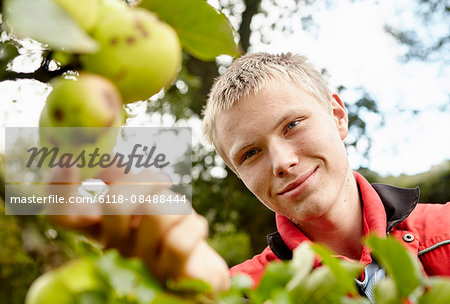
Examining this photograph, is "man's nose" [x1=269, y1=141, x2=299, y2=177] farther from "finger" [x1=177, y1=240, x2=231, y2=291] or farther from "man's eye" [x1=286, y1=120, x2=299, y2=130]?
"finger" [x1=177, y1=240, x2=231, y2=291]

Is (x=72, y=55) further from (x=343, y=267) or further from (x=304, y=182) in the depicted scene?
(x=304, y=182)

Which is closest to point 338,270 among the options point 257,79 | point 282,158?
point 282,158

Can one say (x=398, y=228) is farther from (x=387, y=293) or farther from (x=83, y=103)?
(x=83, y=103)

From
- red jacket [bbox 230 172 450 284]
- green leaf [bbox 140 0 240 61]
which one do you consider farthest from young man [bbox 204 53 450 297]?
green leaf [bbox 140 0 240 61]

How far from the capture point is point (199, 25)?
0.35 metres

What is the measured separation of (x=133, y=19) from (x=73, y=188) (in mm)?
112

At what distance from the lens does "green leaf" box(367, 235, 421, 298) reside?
28 cm

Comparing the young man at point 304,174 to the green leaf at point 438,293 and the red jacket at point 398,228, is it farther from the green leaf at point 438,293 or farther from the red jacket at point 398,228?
the green leaf at point 438,293

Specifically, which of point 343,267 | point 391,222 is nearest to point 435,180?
point 391,222

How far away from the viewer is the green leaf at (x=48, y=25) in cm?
23

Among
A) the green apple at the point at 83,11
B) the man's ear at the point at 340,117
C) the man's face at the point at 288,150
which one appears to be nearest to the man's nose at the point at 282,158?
the man's face at the point at 288,150

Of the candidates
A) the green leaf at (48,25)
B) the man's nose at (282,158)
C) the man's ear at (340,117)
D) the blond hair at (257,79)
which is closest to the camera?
the green leaf at (48,25)

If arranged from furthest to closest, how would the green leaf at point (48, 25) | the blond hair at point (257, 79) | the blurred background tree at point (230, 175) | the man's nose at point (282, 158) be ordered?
the blurred background tree at point (230, 175) → the blond hair at point (257, 79) → the man's nose at point (282, 158) → the green leaf at point (48, 25)

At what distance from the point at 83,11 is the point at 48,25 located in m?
0.03
